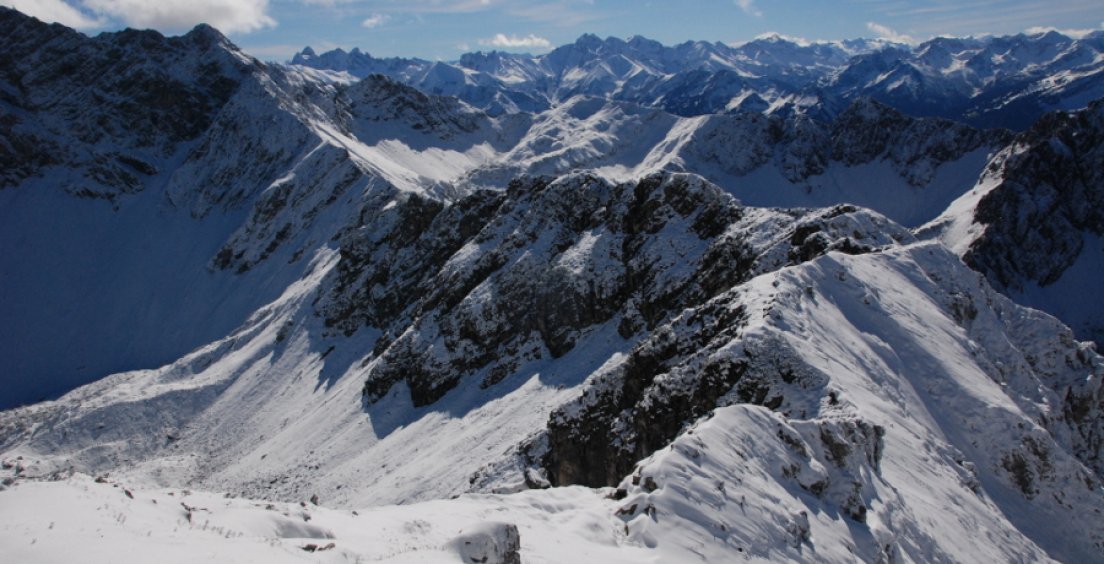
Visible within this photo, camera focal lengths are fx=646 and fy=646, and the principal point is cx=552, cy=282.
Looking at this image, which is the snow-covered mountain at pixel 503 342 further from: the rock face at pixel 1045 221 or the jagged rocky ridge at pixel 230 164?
the rock face at pixel 1045 221

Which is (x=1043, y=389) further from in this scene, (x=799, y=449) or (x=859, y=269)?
(x=799, y=449)

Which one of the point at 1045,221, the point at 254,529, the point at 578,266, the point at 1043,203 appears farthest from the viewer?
the point at 1043,203

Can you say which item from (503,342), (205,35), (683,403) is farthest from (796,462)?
(205,35)

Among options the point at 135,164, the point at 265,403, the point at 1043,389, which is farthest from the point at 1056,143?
the point at 135,164

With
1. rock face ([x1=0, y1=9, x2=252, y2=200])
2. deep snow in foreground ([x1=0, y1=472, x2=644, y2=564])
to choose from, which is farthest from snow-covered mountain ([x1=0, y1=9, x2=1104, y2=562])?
rock face ([x1=0, y1=9, x2=252, y2=200])

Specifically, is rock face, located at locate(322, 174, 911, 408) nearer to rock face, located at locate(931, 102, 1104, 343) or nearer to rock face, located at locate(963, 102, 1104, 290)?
rock face, located at locate(963, 102, 1104, 290)

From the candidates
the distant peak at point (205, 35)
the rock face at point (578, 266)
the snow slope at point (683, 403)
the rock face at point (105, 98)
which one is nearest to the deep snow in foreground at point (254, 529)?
the snow slope at point (683, 403)

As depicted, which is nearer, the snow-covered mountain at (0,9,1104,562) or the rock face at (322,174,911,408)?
the snow-covered mountain at (0,9,1104,562)

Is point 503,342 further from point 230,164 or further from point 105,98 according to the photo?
point 105,98
